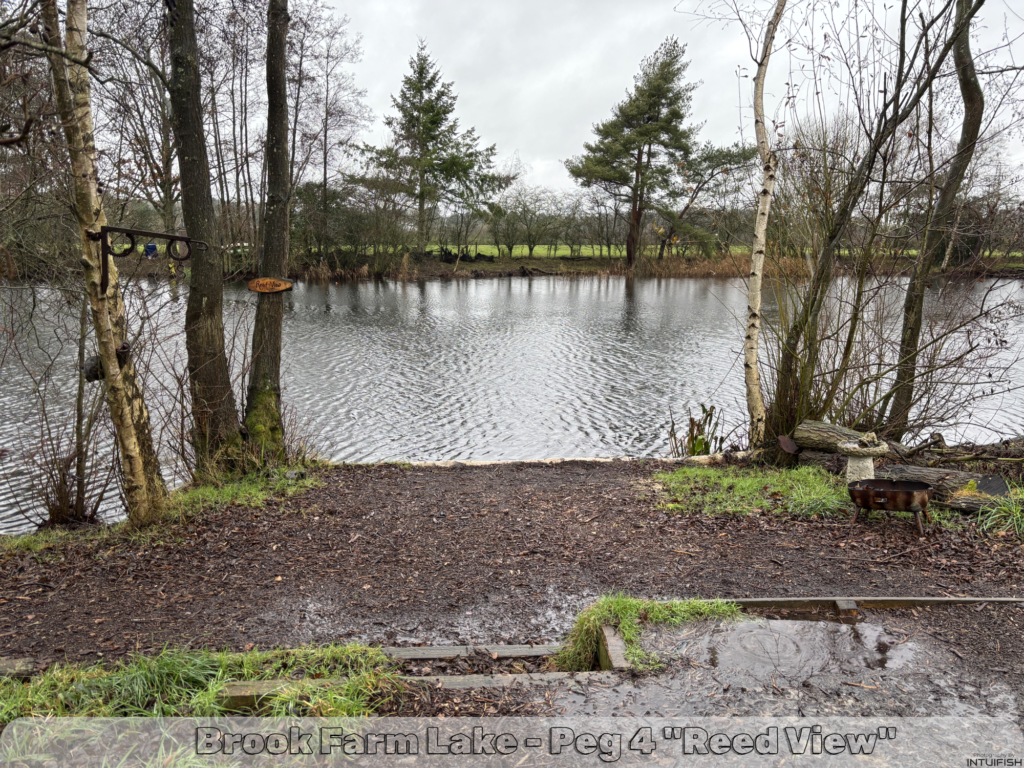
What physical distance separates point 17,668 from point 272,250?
13.3ft

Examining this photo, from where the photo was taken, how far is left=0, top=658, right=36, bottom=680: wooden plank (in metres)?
2.73

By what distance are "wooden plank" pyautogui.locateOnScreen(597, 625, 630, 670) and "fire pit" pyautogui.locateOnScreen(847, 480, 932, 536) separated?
2461 millimetres

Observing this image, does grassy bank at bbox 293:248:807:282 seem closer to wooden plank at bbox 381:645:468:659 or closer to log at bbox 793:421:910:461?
log at bbox 793:421:910:461

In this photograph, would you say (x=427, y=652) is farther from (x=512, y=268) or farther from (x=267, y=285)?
(x=512, y=268)

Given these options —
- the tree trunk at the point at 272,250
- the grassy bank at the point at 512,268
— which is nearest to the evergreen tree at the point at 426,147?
the grassy bank at the point at 512,268

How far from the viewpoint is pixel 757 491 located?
5.36 metres

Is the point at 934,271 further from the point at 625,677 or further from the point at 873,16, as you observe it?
the point at 625,677

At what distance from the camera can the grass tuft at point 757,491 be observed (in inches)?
195

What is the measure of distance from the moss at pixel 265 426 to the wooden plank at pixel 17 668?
10.4 feet

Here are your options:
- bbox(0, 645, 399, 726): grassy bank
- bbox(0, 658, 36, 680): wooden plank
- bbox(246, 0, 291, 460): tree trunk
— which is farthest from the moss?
bbox(0, 645, 399, 726): grassy bank

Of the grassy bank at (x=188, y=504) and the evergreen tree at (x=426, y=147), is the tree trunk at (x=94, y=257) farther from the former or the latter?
the evergreen tree at (x=426, y=147)

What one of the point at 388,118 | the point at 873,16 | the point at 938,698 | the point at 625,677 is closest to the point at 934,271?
the point at 873,16

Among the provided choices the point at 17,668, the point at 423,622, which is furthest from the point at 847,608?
the point at 17,668

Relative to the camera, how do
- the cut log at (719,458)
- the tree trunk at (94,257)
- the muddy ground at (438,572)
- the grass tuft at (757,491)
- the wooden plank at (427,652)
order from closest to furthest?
the wooden plank at (427,652), the muddy ground at (438,572), the tree trunk at (94,257), the grass tuft at (757,491), the cut log at (719,458)
